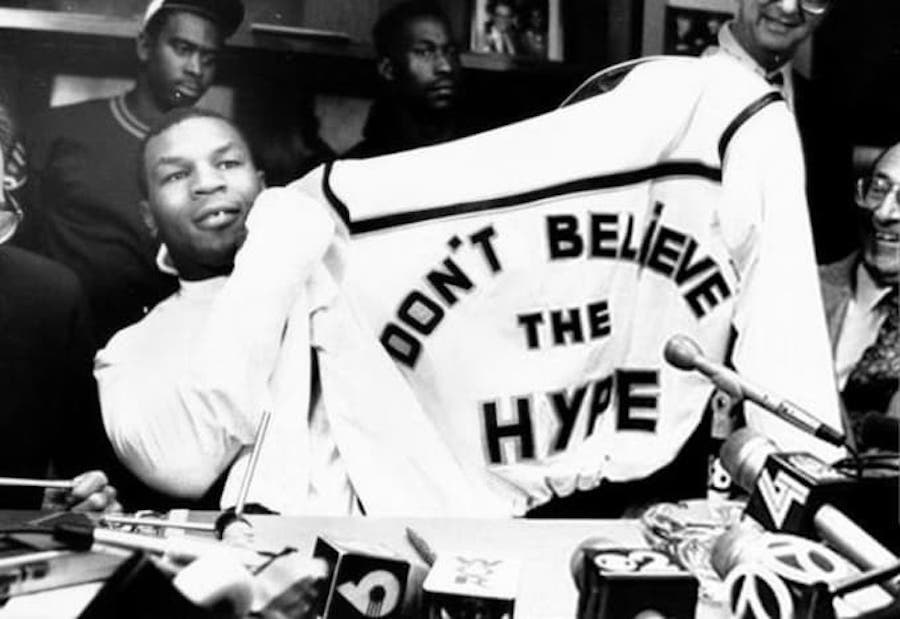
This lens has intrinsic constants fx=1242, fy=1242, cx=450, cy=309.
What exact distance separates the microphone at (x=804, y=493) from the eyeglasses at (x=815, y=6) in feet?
2.86

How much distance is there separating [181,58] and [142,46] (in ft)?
0.22

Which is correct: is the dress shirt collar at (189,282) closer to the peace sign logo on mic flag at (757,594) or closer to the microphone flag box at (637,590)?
the microphone flag box at (637,590)

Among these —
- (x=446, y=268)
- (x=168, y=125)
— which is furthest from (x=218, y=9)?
(x=446, y=268)

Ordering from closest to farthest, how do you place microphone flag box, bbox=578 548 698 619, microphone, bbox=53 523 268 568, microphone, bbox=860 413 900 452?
microphone, bbox=53 523 268 568 < microphone flag box, bbox=578 548 698 619 < microphone, bbox=860 413 900 452

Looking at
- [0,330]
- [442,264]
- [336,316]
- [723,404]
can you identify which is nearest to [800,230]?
[723,404]

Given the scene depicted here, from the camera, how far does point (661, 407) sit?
7.45 feet

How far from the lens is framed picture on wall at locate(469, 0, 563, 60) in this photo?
7.22 ft

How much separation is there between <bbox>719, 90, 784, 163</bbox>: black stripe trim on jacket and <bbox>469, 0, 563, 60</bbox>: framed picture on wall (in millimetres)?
336

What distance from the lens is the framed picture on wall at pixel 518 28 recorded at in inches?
86.6

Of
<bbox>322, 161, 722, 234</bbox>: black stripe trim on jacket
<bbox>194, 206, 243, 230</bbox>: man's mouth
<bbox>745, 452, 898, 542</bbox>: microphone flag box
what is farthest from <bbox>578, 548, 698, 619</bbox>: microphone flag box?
<bbox>194, 206, 243, 230</bbox>: man's mouth

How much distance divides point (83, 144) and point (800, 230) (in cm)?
128

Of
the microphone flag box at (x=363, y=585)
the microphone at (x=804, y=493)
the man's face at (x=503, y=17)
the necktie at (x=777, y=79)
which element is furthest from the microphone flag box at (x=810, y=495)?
the man's face at (x=503, y=17)

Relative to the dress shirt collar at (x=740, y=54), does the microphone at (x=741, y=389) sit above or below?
below

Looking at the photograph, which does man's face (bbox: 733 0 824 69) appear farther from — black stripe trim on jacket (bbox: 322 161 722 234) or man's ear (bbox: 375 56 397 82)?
man's ear (bbox: 375 56 397 82)
